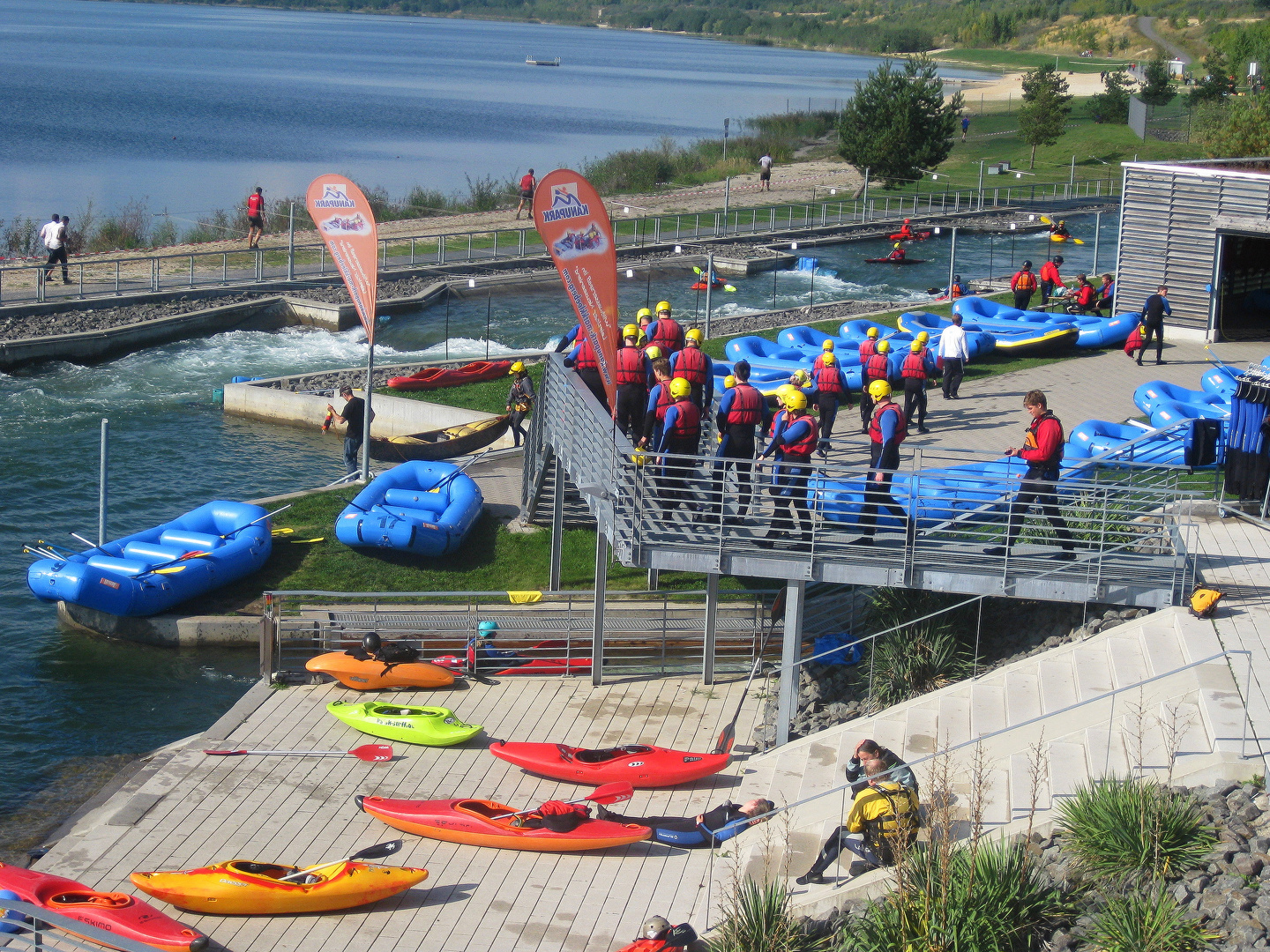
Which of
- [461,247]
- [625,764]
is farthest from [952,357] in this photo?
[461,247]

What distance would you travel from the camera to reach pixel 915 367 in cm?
2173

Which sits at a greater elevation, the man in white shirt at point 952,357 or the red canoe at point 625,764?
the man in white shirt at point 952,357

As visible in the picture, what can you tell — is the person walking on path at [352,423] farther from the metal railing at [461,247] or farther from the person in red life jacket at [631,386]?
the metal railing at [461,247]

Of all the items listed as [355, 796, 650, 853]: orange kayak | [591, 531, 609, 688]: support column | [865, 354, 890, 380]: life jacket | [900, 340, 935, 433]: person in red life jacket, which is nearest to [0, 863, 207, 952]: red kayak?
[355, 796, 650, 853]: orange kayak

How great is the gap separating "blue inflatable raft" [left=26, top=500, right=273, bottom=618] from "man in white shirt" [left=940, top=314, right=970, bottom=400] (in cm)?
1238

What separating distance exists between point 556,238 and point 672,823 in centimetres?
611

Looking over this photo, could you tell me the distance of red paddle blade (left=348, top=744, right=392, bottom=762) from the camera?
45.7 ft

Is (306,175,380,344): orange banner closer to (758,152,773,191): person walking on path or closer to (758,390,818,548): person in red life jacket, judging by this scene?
(758,390,818,548): person in red life jacket

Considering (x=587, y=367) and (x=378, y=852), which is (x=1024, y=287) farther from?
(x=378, y=852)

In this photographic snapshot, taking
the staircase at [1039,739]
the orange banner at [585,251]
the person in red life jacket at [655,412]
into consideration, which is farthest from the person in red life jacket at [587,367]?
the staircase at [1039,739]

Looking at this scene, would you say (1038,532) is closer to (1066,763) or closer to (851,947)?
(1066,763)

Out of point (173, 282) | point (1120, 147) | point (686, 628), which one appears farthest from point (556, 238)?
point (1120, 147)

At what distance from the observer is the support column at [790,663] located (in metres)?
13.9

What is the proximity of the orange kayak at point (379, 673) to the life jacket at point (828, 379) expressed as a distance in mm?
7370
